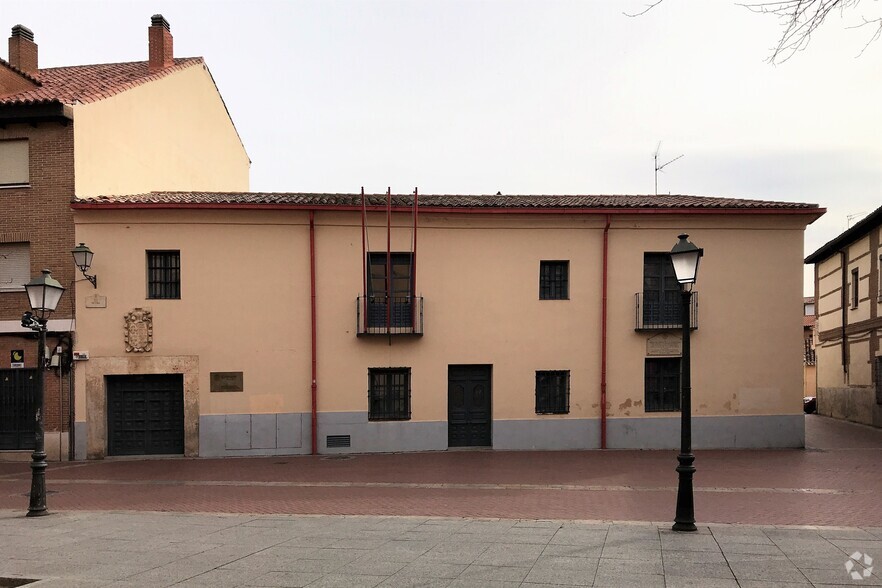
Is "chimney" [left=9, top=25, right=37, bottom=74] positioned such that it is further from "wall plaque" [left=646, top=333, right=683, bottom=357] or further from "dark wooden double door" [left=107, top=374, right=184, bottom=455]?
"wall plaque" [left=646, top=333, right=683, bottom=357]

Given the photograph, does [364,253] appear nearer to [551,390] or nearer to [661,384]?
[551,390]

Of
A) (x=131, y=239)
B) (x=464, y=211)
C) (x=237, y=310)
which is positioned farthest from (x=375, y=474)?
(x=131, y=239)

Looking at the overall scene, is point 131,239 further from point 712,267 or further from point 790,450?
point 790,450

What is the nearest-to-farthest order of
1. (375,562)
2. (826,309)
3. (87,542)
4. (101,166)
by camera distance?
(375,562) → (87,542) → (101,166) → (826,309)

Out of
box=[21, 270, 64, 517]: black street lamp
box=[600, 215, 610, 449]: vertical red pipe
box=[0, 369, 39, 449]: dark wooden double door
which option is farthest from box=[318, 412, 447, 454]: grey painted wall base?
box=[21, 270, 64, 517]: black street lamp

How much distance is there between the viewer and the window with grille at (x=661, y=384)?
55.8ft

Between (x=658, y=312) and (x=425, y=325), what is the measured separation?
562 centimetres

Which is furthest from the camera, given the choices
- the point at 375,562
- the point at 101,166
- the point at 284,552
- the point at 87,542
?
the point at 101,166

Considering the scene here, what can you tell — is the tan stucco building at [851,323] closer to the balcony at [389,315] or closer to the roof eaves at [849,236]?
the roof eaves at [849,236]

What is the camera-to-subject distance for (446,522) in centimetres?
906

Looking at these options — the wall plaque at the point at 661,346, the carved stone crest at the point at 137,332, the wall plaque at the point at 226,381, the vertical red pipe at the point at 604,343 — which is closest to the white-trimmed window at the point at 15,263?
the carved stone crest at the point at 137,332

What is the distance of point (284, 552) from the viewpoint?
7.48 meters

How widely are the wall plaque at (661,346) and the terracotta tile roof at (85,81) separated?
14.6 metres

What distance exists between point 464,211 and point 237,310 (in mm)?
5773
